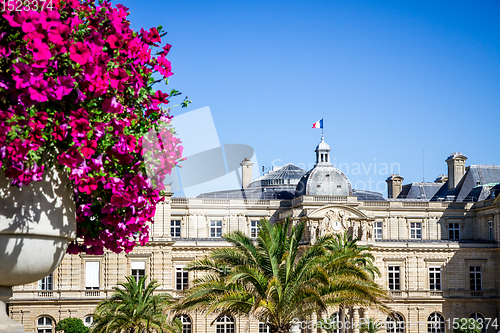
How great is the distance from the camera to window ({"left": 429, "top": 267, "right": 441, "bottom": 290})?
5617 cm

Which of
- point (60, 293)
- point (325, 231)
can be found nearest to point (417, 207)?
point (325, 231)

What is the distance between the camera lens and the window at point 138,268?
164 ft

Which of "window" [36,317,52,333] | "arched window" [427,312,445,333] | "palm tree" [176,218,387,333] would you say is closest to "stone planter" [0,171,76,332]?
"palm tree" [176,218,387,333]

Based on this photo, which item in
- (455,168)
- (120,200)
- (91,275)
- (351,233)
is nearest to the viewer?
(120,200)

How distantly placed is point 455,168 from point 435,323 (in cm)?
1485

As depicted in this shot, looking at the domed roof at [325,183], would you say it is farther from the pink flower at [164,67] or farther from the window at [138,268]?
the pink flower at [164,67]

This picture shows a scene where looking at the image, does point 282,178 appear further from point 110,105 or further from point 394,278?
point 110,105

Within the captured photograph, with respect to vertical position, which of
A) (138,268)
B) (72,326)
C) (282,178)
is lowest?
(72,326)

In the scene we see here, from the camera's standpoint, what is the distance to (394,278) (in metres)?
55.6

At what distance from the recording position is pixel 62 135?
6160 mm

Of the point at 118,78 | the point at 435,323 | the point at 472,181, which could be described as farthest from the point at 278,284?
the point at 472,181

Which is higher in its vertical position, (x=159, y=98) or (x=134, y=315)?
(x=159, y=98)

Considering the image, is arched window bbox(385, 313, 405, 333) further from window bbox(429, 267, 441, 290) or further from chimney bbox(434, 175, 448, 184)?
chimney bbox(434, 175, 448, 184)

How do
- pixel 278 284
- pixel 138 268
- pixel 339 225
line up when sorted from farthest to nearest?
pixel 339 225 → pixel 138 268 → pixel 278 284
